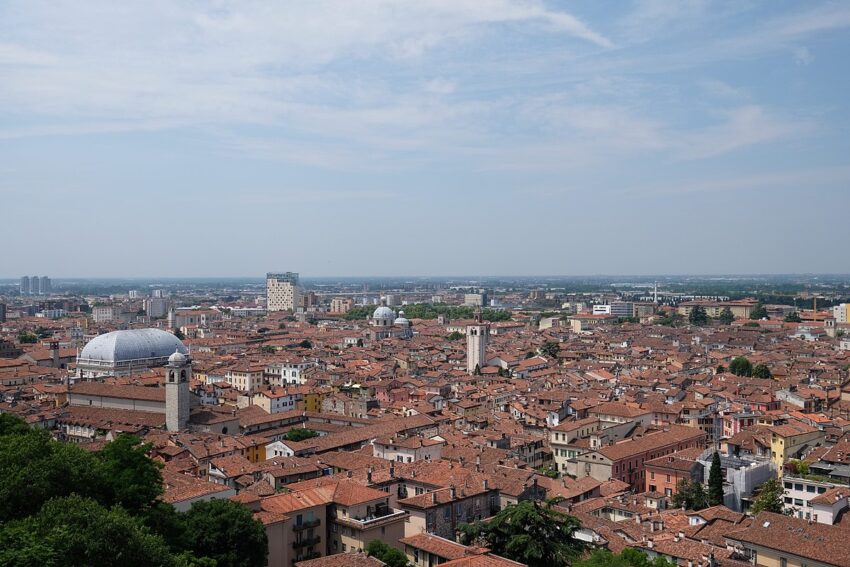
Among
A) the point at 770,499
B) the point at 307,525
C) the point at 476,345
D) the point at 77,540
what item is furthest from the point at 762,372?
the point at 77,540

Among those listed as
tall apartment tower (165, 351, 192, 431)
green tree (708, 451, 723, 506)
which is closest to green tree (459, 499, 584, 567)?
green tree (708, 451, 723, 506)

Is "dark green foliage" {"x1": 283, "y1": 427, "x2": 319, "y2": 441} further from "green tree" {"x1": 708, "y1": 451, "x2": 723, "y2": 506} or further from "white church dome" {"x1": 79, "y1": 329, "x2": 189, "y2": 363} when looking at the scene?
"white church dome" {"x1": 79, "y1": 329, "x2": 189, "y2": 363}

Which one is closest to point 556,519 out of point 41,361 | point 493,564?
point 493,564

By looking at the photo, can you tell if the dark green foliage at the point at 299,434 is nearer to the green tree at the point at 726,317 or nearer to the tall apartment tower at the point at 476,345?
the tall apartment tower at the point at 476,345

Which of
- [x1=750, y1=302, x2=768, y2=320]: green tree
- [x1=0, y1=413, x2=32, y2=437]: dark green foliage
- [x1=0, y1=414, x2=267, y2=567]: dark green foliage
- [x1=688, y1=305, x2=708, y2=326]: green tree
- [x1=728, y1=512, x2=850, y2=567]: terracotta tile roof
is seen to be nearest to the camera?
[x1=0, y1=414, x2=267, y2=567]: dark green foliage

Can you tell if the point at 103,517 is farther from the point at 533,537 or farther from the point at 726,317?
the point at 726,317

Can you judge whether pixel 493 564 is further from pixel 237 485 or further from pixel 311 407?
pixel 311 407
